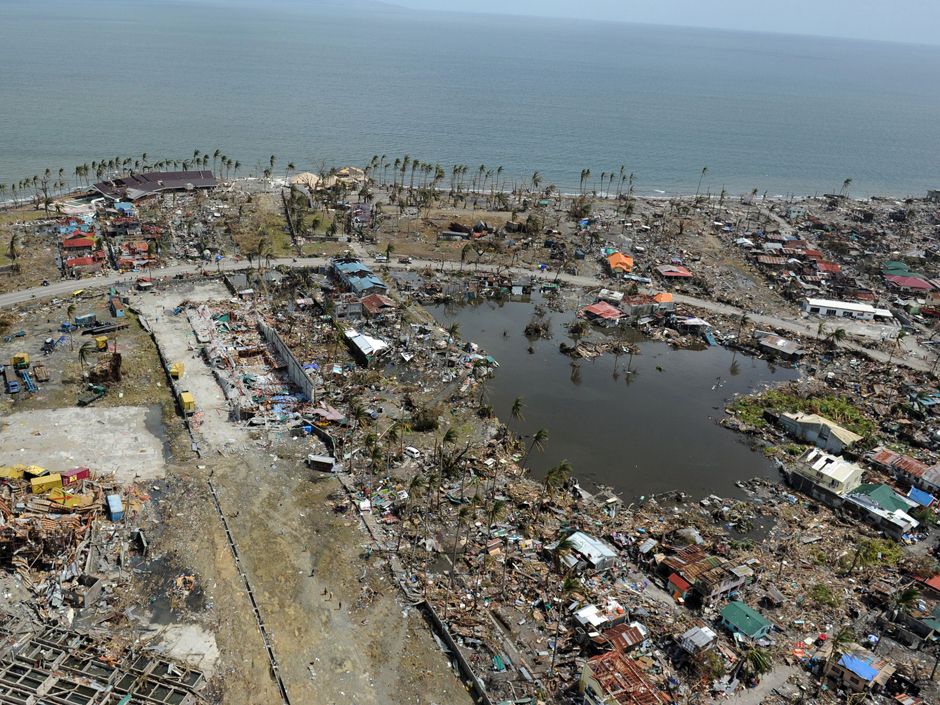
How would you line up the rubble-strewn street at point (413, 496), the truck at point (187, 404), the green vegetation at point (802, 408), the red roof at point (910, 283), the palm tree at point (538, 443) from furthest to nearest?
1. the red roof at point (910, 283)
2. the green vegetation at point (802, 408)
3. the truck at point (187, 404)
4. the palm tree at point (538, 443)
5. the rubble-strewn street at point (413, 496)

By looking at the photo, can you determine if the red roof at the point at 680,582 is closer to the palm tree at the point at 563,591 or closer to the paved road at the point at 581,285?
the palm tree at the point at 563,591

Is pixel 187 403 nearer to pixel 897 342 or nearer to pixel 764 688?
pixel 764 688

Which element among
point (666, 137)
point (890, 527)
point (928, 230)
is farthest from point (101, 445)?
point (666, 137)

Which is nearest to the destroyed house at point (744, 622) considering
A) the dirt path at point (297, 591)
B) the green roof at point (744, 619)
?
the green roof at point (744, 619)

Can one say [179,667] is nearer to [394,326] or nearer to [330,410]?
[330,410]

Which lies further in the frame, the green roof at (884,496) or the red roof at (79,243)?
the red roof at (79,243)

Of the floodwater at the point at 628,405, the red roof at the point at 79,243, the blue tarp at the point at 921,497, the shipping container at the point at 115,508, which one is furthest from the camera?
the red roof at the point at 79,243

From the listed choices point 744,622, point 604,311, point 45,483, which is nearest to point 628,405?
point 604,311
